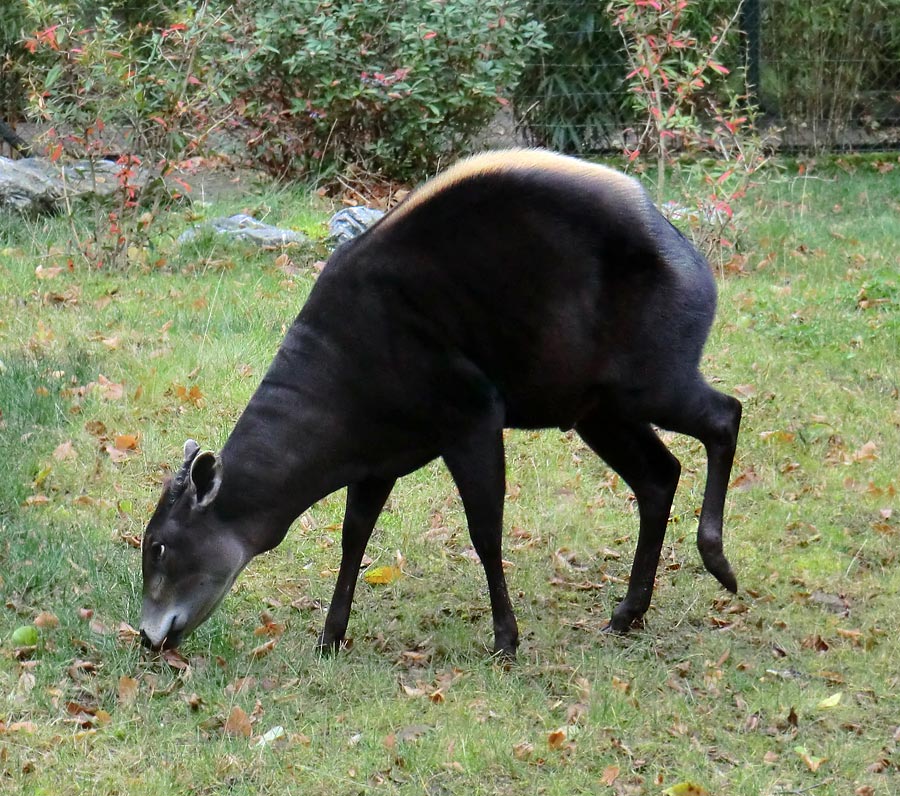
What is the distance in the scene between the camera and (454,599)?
5328mm

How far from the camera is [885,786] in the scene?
3.80m

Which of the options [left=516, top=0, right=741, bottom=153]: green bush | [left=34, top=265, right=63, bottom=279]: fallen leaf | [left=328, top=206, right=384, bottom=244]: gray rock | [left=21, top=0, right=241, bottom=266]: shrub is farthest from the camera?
[left=516, top=0, right=741, bottom=153]: green bush

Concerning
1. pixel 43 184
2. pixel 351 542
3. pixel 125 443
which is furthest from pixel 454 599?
pixel 43 184

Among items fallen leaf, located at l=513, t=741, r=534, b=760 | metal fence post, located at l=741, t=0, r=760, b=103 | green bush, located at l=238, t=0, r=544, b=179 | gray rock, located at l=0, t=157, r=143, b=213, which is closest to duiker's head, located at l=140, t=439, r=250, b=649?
fallen leaf, located at l=513, t=741, r=534, b=760

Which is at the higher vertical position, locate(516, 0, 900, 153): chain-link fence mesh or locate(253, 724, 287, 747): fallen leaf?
locate(253, 724, 287, 747): fallen leaf

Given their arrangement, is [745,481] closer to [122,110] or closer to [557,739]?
[557,739]

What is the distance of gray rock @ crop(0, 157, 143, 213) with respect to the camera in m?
9.64

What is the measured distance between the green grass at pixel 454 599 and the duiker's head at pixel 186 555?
0.21 metres

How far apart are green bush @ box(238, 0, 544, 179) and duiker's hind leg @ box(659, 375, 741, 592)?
6166mm

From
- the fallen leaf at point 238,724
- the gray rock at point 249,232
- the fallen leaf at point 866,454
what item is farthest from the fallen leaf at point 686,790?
the gray rock at point 249,232

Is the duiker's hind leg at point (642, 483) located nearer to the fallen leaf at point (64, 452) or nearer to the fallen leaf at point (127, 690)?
the fallen leaf at point (127, 690)

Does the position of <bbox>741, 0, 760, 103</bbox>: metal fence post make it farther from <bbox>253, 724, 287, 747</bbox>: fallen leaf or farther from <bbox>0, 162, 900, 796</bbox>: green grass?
<bbox>253, 724, 287, 747</bbox>: fallen leaf

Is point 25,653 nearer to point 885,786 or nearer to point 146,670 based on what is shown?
point 146,670

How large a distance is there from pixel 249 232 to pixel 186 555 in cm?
540
